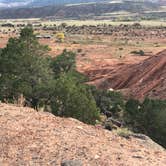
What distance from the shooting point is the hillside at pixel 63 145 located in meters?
8.73

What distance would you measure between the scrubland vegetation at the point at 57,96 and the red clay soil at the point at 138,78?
10231 mm

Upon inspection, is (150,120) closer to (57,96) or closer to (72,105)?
(57,96)

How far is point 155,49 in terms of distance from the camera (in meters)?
78.8

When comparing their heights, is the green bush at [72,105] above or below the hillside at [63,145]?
below

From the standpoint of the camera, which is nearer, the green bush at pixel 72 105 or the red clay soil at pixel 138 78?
the green bush at pixel 72 105

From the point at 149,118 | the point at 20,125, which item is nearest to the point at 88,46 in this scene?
the point at 149,118

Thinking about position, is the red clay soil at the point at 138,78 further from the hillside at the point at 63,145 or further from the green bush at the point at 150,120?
the hillside at the point at 63,145

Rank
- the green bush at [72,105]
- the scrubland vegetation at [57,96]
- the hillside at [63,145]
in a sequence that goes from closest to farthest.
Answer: the hillside at [63,145] < the green bush at [72,105] < the scrubland vegetation at [57,96]

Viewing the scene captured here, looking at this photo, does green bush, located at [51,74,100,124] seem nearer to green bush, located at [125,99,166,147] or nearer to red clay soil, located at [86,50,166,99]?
green bush, located at [125,99,166,147]

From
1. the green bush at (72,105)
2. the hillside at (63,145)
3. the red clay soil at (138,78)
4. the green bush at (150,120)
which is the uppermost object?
the hillside at (63,145)

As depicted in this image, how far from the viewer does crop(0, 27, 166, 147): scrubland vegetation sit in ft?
60.4

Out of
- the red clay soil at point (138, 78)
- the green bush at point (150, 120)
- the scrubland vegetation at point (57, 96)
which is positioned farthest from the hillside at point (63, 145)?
the red clay soil at point (138, 78)

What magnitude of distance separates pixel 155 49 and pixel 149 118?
58126 millimetres

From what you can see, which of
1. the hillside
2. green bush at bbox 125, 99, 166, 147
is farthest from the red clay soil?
the hillside
